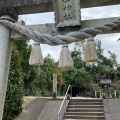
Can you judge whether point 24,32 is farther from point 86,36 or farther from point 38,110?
point 38,110

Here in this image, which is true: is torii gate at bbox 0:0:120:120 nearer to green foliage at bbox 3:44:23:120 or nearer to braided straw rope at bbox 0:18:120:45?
braided straw rope at bbox 0:18:120:45

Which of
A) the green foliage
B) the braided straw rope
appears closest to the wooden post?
the braided straw rope

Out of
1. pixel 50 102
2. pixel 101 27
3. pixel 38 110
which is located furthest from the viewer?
pixel 50 102

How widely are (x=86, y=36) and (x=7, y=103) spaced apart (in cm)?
537

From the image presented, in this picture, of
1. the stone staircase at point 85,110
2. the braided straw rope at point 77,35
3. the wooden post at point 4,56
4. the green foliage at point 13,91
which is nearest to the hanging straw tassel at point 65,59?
the braided straw rope at point 77,35

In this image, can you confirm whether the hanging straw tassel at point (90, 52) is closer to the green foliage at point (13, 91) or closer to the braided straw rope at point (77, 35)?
the braided straw rope at point (77, 35)

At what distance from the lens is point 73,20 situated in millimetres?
2393

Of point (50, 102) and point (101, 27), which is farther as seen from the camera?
point (50, 102)

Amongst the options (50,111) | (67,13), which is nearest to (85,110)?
(50,111)

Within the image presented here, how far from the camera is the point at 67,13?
2459 millimetres

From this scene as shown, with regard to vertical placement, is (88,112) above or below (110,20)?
below

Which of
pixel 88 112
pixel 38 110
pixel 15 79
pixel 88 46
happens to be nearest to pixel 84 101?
pixel 88 112

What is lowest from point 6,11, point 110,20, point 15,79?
point 15,79

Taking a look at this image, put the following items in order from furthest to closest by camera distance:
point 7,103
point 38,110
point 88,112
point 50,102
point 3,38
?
point 50,102, point 38,110, point 88,112, point 7,103, point 3,38
